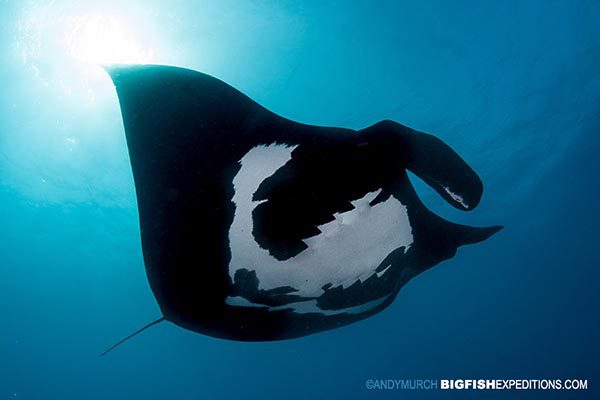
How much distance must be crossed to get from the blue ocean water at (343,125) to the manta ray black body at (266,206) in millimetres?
6747

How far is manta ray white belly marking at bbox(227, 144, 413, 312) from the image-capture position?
238 cm

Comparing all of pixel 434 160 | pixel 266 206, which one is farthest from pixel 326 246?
pixel 434 160

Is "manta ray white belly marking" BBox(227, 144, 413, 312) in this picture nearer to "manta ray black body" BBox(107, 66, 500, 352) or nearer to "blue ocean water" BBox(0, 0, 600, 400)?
"manta ray black body" BBox(107, 66, 500, 352)

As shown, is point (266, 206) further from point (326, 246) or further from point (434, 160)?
point (434, 160)

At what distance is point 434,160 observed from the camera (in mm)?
2139

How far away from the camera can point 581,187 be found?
17875 mm

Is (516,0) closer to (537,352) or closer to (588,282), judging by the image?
(588,282)

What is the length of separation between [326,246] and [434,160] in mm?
851

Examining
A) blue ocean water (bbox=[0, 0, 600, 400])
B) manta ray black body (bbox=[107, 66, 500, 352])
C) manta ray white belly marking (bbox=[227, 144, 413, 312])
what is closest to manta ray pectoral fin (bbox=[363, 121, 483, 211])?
manta ray black body (bbox=[107, 66, 500, 352])

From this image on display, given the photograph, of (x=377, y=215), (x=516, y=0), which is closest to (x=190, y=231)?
(x=377, y=215)

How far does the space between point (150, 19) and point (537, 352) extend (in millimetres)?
35738

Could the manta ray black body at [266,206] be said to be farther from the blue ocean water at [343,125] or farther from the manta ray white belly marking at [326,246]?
the blue ocean water at [343,125]

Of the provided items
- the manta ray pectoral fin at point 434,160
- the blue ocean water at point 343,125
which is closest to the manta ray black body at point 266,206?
the manta ray pectoral fin at point 434,160

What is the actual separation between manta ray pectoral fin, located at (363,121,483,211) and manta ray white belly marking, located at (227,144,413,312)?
1.20 feet
